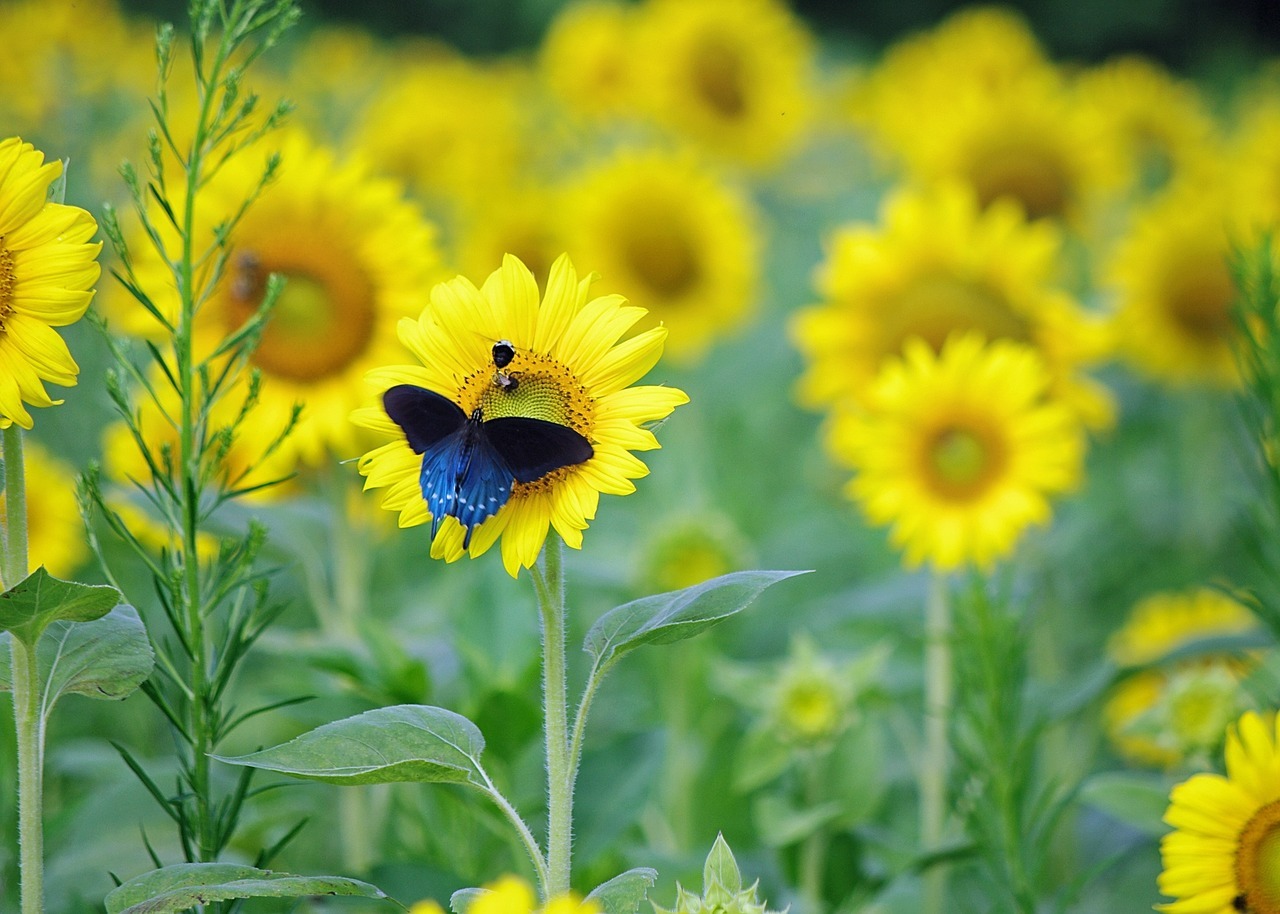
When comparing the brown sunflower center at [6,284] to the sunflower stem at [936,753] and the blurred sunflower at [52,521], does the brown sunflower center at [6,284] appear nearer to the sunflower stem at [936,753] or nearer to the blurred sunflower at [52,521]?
the sunflower stem at [936,753]

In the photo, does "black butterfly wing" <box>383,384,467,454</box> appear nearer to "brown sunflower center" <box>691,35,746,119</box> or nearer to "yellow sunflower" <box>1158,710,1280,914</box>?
"yellow sunflower" <box>1158,710,1280,914</box>

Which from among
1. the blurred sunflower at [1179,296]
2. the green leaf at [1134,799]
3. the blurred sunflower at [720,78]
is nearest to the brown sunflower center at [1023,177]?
the blurred sunflower at [1179,296]

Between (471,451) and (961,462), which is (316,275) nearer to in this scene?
(961,462)

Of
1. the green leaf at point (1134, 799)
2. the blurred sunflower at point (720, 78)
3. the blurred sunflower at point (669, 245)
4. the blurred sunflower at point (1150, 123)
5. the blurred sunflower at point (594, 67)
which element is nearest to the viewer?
the green leaf at point (1134, 799)

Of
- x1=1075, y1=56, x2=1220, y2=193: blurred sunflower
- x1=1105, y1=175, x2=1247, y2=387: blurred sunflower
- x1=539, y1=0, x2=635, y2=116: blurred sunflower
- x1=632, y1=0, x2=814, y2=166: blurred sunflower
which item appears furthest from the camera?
x1=539, y1=0, x2=635, y2=116: blurred sunflower

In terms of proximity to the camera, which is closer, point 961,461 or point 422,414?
point 422,414

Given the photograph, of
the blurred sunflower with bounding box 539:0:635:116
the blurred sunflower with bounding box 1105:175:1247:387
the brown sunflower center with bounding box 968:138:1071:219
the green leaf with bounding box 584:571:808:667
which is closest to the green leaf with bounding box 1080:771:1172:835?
the green leaf with bounding box 584:571:808:667

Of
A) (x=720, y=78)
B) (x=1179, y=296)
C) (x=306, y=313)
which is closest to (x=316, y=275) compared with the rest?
(x=306, y=313)
